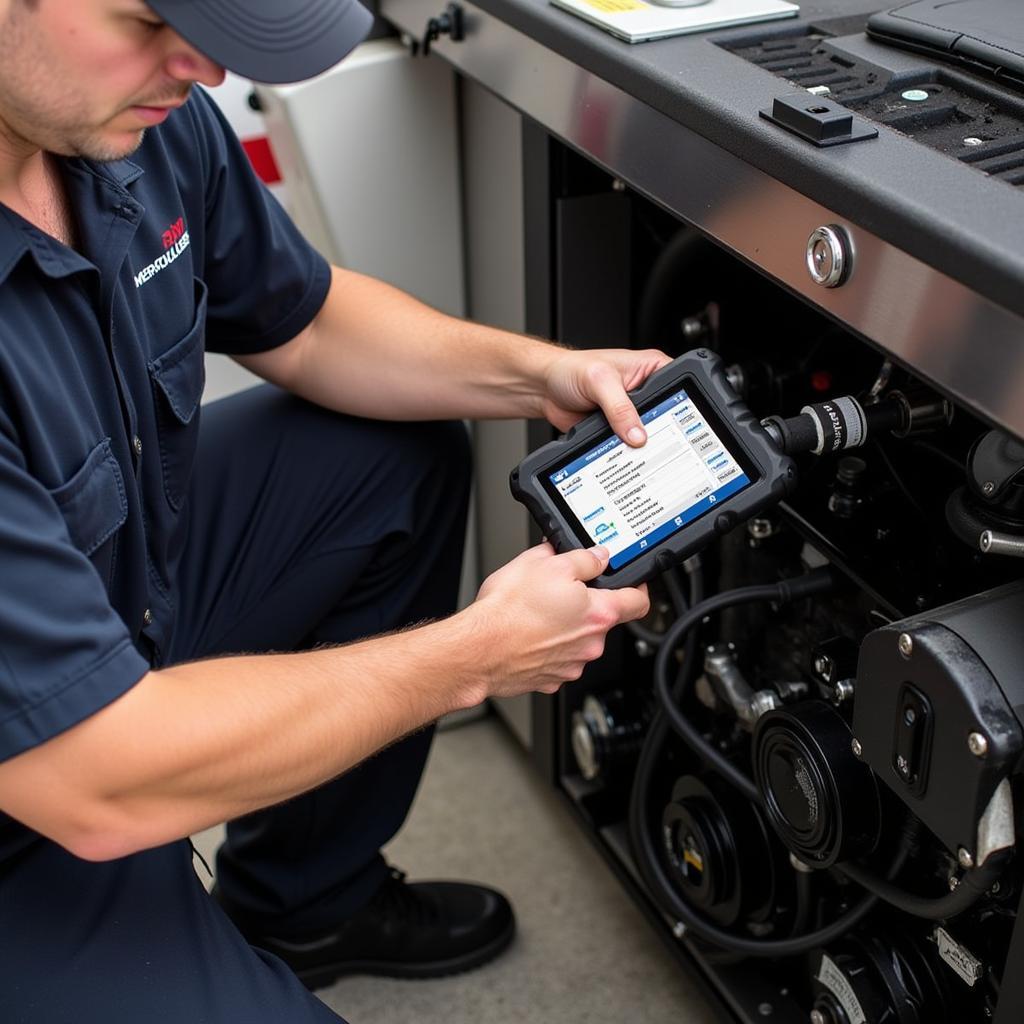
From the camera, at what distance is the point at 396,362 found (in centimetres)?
114

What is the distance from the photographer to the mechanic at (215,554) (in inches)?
28.7

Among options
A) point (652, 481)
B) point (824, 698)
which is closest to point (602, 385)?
point (652, 481)

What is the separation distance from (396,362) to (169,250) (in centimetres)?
22

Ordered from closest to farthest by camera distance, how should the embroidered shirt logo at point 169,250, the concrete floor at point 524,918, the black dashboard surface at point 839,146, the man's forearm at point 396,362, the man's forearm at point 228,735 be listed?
the black dashboard surface at point 839,146 < the man's forearm at point 228,735 < the embroidered shirt logo at point 169,250 < the man's forearm at point 396,362 < the concrete floor at point 524,918

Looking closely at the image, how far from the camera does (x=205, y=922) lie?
0.91m

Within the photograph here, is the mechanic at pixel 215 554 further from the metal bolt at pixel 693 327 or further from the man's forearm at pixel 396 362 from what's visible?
the metal bolt at pixel 693 327

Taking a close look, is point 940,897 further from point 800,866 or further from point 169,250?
point 169,250

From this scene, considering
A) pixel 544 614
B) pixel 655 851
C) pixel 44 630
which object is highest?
pixel 44 630

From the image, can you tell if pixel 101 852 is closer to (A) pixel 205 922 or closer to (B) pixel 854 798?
(A) pixel 205 922

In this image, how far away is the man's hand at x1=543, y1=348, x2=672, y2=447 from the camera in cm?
92

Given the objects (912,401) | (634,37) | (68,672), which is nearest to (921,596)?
(912,401)

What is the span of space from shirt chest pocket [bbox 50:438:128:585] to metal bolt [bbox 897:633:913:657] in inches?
19.4

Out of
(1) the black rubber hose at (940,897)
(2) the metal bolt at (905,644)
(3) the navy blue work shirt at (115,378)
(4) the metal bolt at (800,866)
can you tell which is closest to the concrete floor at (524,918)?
(4) the metal bolt at (800,866)

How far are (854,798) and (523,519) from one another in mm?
564
